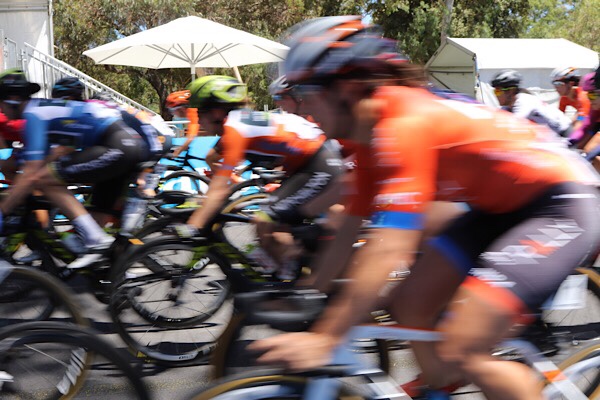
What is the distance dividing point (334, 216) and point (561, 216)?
266 cm

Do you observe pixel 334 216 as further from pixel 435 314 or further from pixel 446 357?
pixel 446 357

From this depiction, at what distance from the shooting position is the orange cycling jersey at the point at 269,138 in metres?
5.02

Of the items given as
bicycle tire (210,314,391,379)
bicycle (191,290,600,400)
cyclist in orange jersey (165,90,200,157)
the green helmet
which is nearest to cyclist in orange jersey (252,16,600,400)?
bicycle (191,290,600,400)

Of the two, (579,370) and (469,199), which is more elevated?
(469,199)

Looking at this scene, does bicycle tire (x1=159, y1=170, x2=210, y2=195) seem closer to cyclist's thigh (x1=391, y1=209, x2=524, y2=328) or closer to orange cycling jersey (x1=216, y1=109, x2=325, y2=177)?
orange cycling jersey (x1=216, y1=109, x2=325, y2=177)

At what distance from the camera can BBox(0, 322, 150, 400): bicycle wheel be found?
3025mm

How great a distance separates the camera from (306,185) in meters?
5.34

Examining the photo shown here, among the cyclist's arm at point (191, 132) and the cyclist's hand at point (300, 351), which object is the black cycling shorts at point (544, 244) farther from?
the cyclist's arm at point (191, 132)

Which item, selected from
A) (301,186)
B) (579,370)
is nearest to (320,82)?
(579,370)

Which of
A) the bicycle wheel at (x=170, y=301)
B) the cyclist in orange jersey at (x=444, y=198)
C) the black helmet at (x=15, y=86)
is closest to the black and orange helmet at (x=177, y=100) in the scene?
the black helmet at (x=15, y=86)

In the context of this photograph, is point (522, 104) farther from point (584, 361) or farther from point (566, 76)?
point (584, 361)

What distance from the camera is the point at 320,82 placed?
250 centimetres

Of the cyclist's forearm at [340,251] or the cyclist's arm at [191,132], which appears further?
the cyclist's arm at [191,132]

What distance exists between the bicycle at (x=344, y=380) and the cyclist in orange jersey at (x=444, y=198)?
0.11 metres
